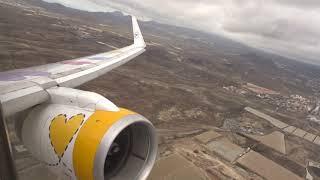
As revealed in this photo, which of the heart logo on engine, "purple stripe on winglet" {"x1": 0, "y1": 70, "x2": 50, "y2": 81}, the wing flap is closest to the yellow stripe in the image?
the heart logo on engine

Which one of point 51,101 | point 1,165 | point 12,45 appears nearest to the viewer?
point 1,165

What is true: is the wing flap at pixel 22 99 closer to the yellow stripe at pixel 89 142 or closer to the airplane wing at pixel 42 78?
the airplane wing at pixel 42 78

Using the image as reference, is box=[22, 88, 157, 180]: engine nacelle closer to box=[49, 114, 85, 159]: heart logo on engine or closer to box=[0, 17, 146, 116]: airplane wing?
box=[49, 114, 85, 159]: heart logo on engine

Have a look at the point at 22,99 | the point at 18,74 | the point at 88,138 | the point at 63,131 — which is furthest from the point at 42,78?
the point at 88,138

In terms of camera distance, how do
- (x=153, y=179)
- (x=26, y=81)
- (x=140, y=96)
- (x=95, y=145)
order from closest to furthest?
1. (x=95, y=145)
2. (x=26, y=81)
3. (x=153, y=179)
4. (x=140, y=96)

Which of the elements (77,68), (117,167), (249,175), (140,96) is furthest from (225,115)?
(117,167)

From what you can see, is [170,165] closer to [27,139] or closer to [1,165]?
[27,139]

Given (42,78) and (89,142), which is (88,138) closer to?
(89,142)
